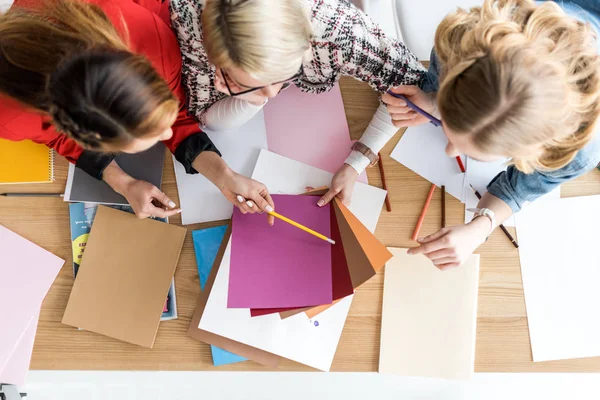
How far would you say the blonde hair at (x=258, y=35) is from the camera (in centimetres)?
75

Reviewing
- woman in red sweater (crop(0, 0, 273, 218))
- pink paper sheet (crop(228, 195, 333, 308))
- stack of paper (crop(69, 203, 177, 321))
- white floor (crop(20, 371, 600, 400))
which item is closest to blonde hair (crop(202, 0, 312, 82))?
woman in red sweater (crop(0, 0, 273, 218))

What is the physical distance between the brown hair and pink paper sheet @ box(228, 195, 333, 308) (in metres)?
0.35

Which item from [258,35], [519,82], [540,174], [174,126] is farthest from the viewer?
[174,126]

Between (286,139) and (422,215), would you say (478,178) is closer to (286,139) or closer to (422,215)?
(422,215)

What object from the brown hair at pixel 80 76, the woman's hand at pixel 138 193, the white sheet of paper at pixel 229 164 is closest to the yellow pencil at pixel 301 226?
the white sheet of paper at pixel 229 164

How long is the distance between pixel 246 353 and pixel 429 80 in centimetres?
73

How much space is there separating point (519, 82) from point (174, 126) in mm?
708

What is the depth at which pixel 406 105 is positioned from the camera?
95 centimetres

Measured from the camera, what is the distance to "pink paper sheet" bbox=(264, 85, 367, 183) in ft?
3.57

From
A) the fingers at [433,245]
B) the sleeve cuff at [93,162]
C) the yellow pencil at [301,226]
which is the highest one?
the fingers at [433,245]

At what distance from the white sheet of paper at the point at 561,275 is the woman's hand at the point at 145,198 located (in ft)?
2.66

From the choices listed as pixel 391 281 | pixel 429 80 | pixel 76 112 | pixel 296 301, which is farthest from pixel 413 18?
pixel 76 112

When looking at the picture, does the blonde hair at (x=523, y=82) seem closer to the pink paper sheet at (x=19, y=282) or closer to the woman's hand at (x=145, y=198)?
the woman's hand at (x=145, y=198)

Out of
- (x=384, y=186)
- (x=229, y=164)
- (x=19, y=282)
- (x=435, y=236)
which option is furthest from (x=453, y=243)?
(x=19, y=282)
